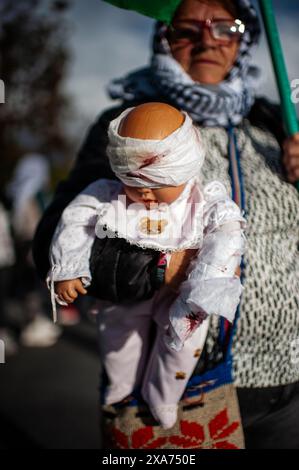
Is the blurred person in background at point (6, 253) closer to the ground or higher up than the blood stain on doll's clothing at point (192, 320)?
closer to the ground

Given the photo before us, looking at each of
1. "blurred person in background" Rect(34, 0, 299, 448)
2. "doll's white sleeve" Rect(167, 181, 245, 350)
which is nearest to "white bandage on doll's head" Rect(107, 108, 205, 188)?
"doll's white sleeve" Rect(167, 181, 245, 350)

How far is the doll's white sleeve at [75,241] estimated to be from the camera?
1.41 m

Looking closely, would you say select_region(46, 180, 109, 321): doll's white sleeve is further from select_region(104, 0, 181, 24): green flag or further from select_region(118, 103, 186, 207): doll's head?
select_region(104, 0, 181, 24): green flag

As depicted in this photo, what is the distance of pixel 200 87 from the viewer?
5.45 ft

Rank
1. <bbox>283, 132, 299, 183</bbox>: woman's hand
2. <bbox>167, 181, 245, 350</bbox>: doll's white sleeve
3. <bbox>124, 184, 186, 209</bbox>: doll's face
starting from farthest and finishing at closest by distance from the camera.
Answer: <bbox>283, 132, 299, 183</bbox>: woman's hand < <bbox>124, 184, 186, 209</bbox>: doll's face < <bbox>167, 181, 245, 350</bbox>: doll's white sleeve

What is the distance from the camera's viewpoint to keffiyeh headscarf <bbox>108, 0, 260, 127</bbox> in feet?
5.45

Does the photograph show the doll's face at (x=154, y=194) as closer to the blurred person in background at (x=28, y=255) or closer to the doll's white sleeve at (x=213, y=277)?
the doll's white sleeve at (x=213, y=277)

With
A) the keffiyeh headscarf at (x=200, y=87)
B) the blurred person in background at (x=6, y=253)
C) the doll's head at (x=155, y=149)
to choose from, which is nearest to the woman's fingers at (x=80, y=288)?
the doll's head at (x=155, y=149)

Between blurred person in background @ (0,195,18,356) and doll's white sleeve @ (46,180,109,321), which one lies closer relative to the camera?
doll's white sleeve @ (46,180,109,321)

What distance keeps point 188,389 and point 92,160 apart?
841 mm

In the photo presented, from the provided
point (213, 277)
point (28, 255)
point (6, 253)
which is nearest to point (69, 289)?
point (213, 277)

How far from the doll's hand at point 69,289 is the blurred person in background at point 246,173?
184 millimetres

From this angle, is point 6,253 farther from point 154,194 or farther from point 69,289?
point 154,194

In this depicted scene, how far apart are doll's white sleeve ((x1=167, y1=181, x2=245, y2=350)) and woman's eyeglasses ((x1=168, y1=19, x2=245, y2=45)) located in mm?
637
